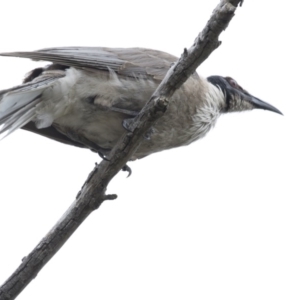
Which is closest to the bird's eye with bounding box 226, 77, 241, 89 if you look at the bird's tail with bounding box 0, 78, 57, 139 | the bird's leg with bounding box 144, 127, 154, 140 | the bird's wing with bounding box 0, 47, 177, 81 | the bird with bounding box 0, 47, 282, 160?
the bird with bounding box 0, 47, 282, 160

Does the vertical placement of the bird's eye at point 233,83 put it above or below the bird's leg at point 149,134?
above

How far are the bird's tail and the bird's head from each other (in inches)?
81.2

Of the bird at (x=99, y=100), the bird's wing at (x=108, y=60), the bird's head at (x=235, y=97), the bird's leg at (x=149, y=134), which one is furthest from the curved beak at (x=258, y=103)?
the bird's leg at (x=149, y=134)

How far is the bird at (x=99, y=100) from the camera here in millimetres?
5445

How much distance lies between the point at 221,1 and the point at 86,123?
2.13m

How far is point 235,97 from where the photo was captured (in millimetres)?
6715

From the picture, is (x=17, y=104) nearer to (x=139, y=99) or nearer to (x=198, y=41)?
(x=139, y=99)

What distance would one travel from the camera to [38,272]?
4.54 meters

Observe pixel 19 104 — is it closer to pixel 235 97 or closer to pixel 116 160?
pixel 116 160

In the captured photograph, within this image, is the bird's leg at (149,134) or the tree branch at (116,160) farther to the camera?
the bird's leg at (149,134)

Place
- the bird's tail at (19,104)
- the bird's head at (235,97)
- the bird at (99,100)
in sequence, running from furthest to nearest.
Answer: the bird's head at (235,97), the bird at (99,100), the bird's tail at (19,104)

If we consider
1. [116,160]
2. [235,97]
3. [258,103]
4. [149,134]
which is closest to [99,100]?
[149,134]

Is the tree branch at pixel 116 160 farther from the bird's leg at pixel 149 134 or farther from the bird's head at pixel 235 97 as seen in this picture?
the bird's head at pixel 235 97

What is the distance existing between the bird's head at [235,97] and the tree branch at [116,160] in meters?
2.20
